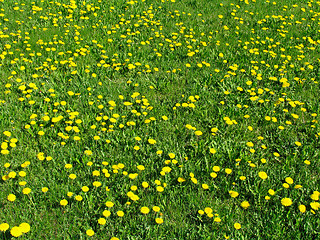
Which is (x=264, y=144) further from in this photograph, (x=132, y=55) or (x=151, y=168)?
(x=132, y=55)

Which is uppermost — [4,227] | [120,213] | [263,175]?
[263,175]

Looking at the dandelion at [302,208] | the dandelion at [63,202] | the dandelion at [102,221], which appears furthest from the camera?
the dandelion at [302,208]

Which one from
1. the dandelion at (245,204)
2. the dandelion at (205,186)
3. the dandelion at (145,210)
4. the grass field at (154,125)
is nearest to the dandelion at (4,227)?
the grass field at (154,125)

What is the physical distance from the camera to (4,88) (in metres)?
3.96

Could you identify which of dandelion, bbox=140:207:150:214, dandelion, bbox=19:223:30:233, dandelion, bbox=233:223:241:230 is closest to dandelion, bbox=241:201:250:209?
dandelion, bbox=233:223:241:230

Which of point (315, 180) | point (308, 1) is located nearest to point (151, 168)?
point (315, 180)

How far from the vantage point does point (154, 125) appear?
3586 mm

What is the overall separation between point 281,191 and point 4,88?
334 centimetres

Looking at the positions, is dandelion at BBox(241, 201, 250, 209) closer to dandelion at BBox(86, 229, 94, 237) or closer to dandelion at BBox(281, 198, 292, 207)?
dandelion at BBox(281, 198, 292, 207)

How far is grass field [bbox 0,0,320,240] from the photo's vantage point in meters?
2.62

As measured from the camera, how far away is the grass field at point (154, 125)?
2623mm

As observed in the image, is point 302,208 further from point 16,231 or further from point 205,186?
point 16,231

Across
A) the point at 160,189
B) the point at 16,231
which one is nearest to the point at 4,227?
the point at 16,231

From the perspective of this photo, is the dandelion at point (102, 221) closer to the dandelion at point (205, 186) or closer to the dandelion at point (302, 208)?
the dandelion at point (205, 186)
